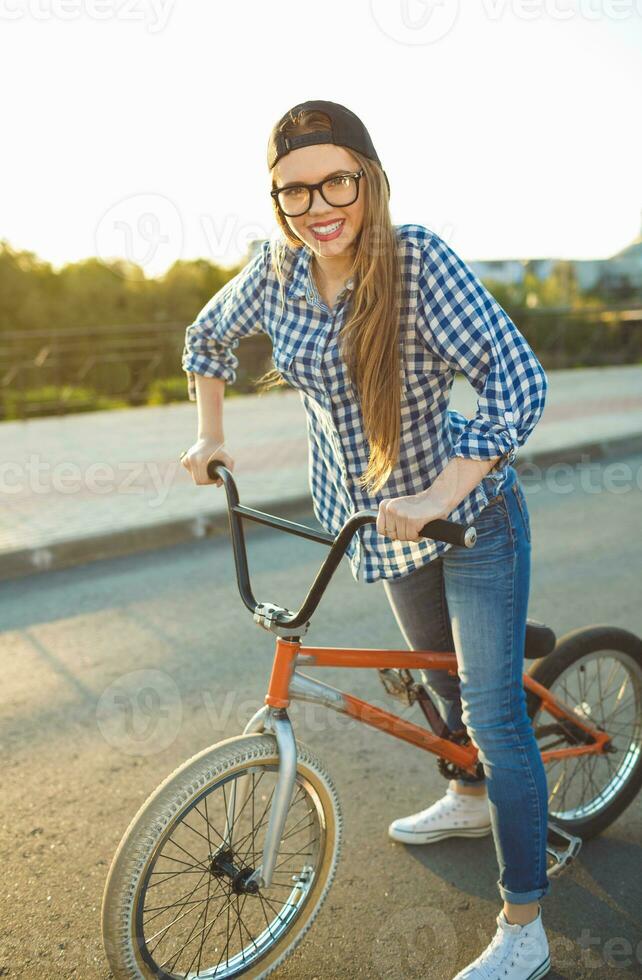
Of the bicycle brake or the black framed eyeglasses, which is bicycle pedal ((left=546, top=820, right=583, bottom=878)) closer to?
the bicycle brake

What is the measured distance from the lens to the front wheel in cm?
212

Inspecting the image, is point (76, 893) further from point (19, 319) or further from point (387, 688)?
point (19, 319)

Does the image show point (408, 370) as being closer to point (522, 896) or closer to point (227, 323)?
point (227, 323)

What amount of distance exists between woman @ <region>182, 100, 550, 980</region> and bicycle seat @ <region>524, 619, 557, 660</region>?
168 mm

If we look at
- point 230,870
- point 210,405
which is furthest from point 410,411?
point 230,870

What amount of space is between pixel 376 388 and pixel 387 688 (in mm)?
1025

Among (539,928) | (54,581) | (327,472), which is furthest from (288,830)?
(54,581)

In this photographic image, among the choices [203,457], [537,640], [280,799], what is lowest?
[280,799]

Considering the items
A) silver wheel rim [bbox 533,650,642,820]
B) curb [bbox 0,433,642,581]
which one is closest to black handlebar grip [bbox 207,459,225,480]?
silver wheel rim [bbox 533,650,642,820]

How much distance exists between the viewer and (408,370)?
2197 mm

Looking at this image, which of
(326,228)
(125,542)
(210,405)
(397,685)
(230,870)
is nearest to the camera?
(326,228)

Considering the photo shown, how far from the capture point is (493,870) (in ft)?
9.59

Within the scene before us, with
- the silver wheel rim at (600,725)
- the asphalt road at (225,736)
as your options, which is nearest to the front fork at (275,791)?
the asphalt road at (225,736)

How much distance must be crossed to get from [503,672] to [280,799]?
625 millimetres
